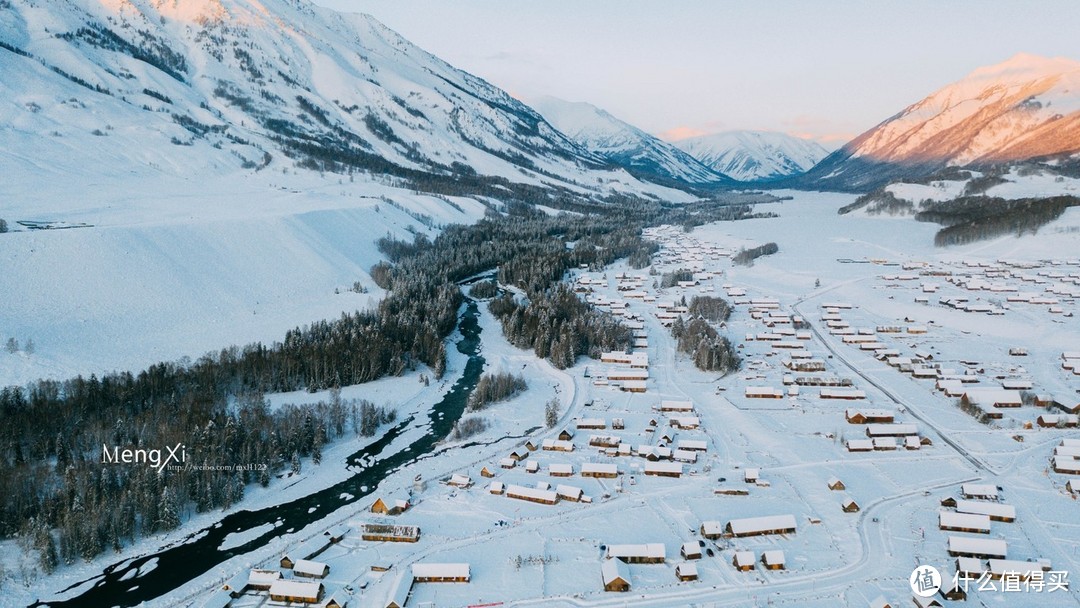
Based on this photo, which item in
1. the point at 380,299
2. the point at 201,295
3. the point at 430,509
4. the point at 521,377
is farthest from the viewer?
the point at 380,299

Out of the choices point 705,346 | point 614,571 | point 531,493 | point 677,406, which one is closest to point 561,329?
point 705,346

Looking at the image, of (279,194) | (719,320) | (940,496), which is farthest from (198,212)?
(940,496)

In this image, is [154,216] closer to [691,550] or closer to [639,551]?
[639,551]

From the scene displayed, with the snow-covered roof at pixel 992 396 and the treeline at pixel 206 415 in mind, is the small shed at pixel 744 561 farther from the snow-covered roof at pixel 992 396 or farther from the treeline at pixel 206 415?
the snow-covered roof at pixel 992 396

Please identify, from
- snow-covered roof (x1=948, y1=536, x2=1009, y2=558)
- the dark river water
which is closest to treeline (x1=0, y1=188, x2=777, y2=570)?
the dark river water

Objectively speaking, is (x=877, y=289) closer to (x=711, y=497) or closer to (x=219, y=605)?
(x=711, y=497)
